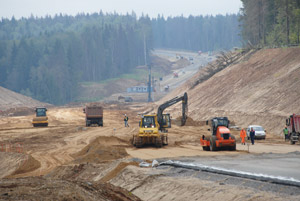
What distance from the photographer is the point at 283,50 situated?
69375 mm

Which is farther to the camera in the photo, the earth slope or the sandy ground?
the earth slope

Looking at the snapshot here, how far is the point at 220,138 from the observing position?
1271 inches

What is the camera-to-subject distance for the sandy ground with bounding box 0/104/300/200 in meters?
18.2

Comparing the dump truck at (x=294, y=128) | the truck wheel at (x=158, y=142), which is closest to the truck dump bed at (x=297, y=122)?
the dump truck at (x=294, y=128)

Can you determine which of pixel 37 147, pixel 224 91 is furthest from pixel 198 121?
pixel 37 147

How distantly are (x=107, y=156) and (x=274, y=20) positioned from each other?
7210 centimetres

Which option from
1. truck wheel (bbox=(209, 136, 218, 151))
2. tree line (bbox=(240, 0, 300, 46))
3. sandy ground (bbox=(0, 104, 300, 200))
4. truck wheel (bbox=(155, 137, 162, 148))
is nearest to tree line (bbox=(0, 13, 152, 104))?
tree line (bbox=(240, 0, 300, 46))

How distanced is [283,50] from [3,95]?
6648cm

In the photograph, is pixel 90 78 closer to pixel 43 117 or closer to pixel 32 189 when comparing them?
pixel 43 117

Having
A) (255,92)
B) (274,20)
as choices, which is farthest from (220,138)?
(274,20)

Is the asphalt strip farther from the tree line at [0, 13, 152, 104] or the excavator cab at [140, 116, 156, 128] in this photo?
the tree line at [0, 13, 152, 104]

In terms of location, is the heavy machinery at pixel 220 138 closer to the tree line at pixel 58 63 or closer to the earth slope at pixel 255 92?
the earth slope at pixel 255 92

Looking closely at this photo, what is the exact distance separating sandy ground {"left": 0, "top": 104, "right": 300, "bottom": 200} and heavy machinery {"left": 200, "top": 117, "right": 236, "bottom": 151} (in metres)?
0.66

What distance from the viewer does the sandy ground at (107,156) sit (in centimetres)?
1818
